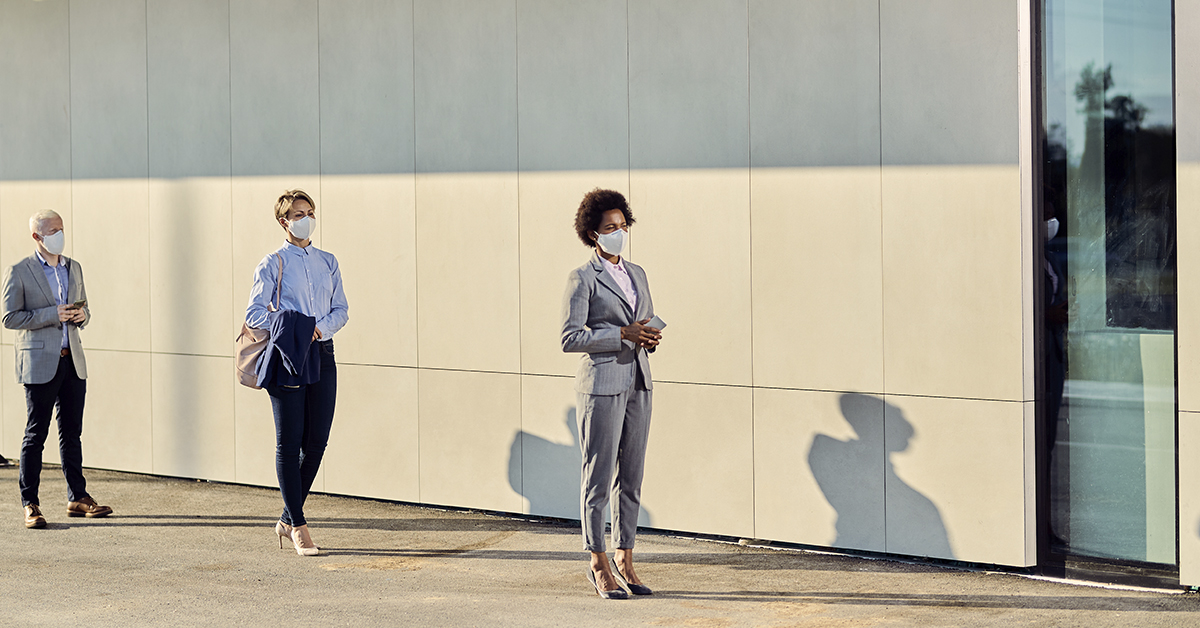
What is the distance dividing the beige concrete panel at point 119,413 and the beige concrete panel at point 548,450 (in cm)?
344

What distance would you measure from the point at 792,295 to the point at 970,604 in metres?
2.05

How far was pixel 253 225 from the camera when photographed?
9789 mm

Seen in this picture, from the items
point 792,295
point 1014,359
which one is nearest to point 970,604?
point 1014,359

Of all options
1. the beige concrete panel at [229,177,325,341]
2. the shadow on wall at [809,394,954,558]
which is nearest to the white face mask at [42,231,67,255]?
the beige concrete panel at [229,177,325,341]

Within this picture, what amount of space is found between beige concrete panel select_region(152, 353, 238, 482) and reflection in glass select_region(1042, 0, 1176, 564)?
598cm

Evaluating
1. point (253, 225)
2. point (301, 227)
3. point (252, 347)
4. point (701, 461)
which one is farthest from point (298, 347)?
point (253, 225)

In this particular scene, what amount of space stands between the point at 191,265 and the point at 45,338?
5.99 feet

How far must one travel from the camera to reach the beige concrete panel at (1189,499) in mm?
6594

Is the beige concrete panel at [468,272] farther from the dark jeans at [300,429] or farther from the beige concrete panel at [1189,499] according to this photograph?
the beige concrete panel at [1189,499]

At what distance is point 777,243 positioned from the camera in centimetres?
775

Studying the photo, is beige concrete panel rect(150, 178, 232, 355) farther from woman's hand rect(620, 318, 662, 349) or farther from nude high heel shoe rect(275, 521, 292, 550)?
woman's hand rect(620, 318, 662, 349)

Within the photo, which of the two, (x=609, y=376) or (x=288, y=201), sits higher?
(x=288, y=201)

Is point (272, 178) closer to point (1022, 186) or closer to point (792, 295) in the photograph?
point (792, 295)

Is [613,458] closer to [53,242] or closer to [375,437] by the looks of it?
[375,437]
